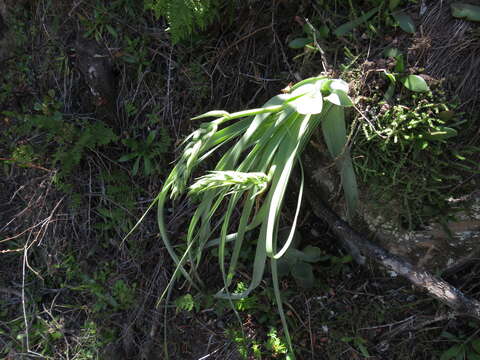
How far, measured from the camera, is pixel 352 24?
4.85 ft

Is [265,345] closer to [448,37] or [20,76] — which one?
[448,37]

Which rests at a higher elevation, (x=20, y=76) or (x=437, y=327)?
(x=20, y=76)

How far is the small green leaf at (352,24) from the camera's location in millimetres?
1465

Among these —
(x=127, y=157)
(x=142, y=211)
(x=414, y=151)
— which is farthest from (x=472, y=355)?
(x=127, y=157)

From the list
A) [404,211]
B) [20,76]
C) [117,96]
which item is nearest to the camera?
[404,211]

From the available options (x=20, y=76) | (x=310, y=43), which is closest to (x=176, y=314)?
(x=310, y=43)

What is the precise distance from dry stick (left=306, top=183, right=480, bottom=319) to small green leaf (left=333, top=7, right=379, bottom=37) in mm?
579

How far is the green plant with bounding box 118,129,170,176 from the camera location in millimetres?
1934

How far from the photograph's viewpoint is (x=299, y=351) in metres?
1.68

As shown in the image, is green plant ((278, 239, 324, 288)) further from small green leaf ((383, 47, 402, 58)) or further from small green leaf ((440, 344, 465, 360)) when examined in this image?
small green leaf ((383, 47, 402, 58))

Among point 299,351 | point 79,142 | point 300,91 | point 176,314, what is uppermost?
point 300,91

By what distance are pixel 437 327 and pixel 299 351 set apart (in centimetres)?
51

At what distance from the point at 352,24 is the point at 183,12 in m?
0.57

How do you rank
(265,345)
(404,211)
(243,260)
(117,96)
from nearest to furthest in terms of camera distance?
1. (404,211)
2. (265,345)
3. (243,260)
4. (117,96)
